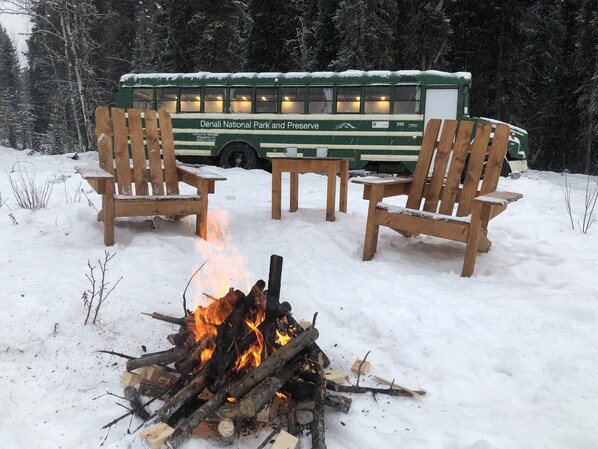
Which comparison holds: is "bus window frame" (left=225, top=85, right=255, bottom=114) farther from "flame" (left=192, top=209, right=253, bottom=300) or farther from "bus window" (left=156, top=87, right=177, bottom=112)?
"flame" (left=192, top=209, right=253, bottom=300)

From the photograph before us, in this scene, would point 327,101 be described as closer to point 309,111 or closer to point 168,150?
point 309,111

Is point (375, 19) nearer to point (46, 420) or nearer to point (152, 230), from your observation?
point (152, 230)

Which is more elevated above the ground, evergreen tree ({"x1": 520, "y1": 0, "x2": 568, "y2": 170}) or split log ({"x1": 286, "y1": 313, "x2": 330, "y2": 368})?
evergreen tree ({"x1": 520, "y1": 0, "x2": 568, "y2": 170})

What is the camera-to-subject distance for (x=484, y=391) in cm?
228

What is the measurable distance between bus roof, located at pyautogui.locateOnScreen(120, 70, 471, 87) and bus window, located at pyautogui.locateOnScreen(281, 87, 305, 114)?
19 cm

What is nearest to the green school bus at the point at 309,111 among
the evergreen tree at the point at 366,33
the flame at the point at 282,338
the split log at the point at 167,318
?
the evergreen tree at the point at 366,33

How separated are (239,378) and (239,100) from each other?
35.5 feet

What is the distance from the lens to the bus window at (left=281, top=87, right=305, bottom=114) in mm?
11617

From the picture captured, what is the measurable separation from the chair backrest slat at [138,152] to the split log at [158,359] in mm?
3283

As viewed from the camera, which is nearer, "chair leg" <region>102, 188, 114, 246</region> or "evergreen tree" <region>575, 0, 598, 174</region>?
"chair leg" <region>102, 188, 114, 246</region>

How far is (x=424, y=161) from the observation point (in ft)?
15.1

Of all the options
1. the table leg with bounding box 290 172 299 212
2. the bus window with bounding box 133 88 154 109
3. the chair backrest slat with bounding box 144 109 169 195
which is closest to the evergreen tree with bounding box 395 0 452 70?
the bus window with bounding box 133 88 154 109

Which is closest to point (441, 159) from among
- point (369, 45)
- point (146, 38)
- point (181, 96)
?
point (181, 96)

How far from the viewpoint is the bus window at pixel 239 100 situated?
39.1 feet
